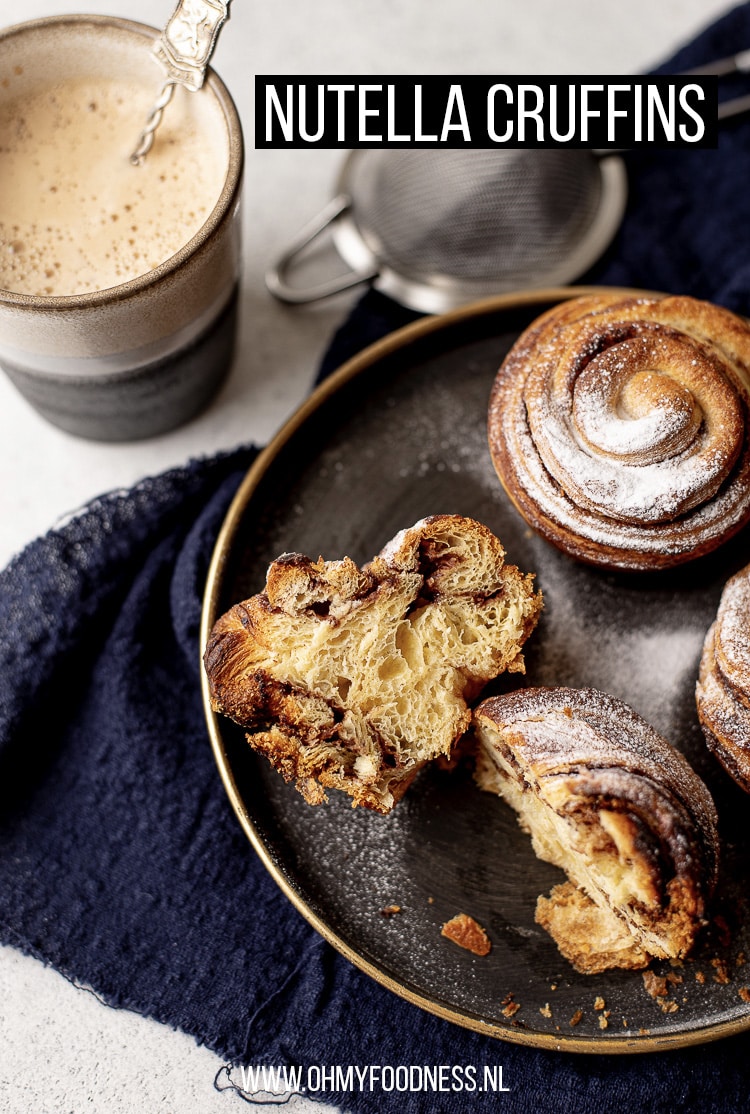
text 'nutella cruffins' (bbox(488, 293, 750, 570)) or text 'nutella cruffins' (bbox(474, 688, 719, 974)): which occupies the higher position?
text 'nutella cruffins' (bbox(488, 293, 750, 570))

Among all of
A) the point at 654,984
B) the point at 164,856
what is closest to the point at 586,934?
Answer: the point at 654,984

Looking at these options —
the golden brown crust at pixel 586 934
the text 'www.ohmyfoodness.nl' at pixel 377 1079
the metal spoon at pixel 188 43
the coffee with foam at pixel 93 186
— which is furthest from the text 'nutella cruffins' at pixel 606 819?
the metal spoon at pixel 188 43

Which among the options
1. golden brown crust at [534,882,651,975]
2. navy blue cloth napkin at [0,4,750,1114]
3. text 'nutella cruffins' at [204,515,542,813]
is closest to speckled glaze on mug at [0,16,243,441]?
navy blue cloth napkin at [0,4,750,1114]

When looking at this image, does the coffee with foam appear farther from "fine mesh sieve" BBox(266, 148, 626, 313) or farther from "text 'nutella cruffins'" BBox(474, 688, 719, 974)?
"text 'nutella cruffins'" BBox(474, 688, 719, 974)

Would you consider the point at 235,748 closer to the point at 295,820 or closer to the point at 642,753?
the point at 295,820

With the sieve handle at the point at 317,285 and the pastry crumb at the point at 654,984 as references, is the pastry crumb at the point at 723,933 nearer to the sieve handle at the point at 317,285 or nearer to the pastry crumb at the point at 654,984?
the pastry crumb at the point at 654,984

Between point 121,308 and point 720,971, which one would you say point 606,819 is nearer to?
point 720,971
